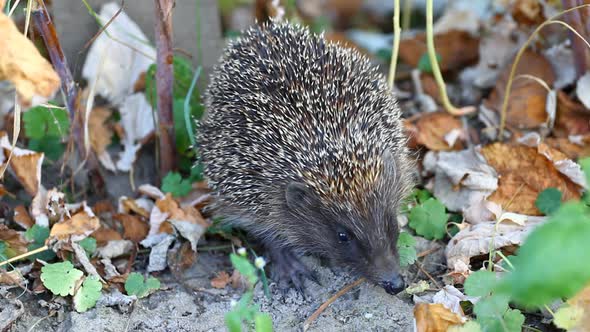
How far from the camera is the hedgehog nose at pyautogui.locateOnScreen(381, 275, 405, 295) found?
12.4 feet

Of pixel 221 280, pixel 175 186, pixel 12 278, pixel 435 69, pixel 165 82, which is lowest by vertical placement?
pixel 221 280

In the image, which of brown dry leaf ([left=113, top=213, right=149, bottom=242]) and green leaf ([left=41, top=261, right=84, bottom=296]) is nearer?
green leaf ([left=41, top=261, right=84, bottom=296])

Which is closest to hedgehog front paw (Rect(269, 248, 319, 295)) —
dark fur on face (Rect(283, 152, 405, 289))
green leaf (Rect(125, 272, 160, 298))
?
dark fur on face (Rect(283, 152, 405, 289))

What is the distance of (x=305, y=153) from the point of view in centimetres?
410

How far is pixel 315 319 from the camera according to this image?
3.94 meters

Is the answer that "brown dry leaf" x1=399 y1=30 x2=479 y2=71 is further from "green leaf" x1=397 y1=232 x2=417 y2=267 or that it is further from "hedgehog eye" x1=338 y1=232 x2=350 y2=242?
"hedgehog eye" x1=338 y1=232 x2=350 y2=242

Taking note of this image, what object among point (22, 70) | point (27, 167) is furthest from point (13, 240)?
point (22, 70)

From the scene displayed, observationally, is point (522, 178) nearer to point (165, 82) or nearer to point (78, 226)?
point (165, 82)

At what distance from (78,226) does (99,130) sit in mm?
1064

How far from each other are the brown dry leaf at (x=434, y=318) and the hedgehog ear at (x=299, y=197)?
966mm

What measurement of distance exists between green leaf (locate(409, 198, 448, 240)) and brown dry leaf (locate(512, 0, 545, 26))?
6.73ft

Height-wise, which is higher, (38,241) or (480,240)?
(480,240)

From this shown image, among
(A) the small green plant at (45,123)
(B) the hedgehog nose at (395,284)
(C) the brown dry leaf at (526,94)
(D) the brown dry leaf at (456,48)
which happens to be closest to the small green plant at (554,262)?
(B) the hedgehog nose at (395,284)

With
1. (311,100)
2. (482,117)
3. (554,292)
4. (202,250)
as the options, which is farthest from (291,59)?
(554,292)
